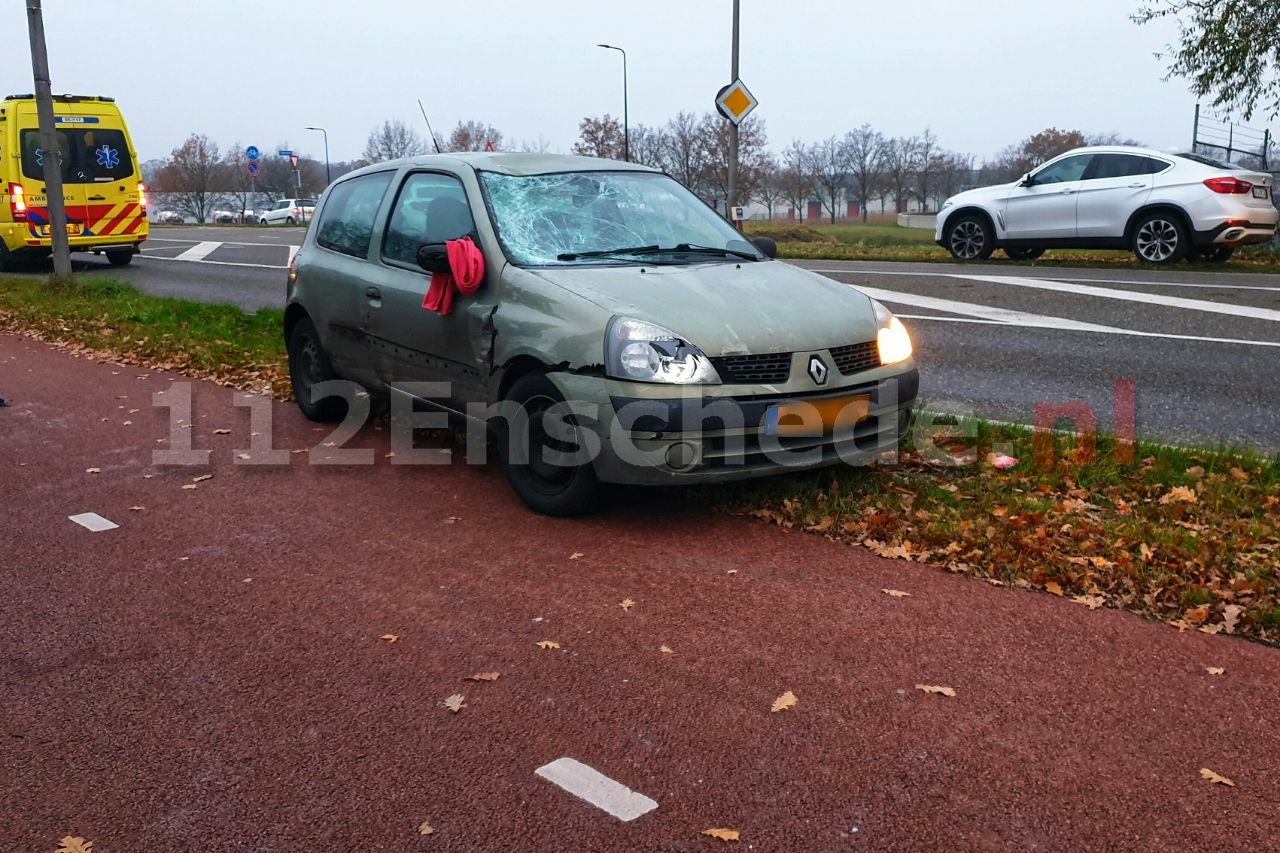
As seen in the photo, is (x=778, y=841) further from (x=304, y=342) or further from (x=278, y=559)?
(x=304, y=342)

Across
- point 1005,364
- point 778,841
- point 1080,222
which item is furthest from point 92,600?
point 1080,222

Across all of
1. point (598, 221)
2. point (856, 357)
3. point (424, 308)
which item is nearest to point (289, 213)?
point (424, 308)

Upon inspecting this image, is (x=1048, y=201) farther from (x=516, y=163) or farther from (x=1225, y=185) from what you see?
(x=516, y=163)

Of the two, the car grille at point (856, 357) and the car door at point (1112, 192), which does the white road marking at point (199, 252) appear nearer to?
the car door at point (1112, 192)

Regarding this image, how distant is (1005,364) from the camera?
8.78 metres

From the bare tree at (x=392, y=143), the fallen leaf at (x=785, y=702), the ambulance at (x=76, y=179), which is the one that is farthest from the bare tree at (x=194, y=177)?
the fallen leaf at (x=785, y=702)

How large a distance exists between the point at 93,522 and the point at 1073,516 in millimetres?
4435

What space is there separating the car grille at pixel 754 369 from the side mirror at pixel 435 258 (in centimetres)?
152

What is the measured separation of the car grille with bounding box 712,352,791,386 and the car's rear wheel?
1208cm

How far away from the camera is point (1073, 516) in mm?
5062

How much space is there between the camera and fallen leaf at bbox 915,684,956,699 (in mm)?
3504

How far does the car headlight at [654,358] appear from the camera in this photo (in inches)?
189

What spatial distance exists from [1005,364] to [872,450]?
13.0ft

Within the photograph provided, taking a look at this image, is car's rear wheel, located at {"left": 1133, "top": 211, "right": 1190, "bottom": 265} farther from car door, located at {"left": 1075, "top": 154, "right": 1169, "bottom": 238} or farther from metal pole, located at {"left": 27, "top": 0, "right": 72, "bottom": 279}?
metal pole, located at {"left": 27, "top": 0, "right": 72, "bottom": 279}
